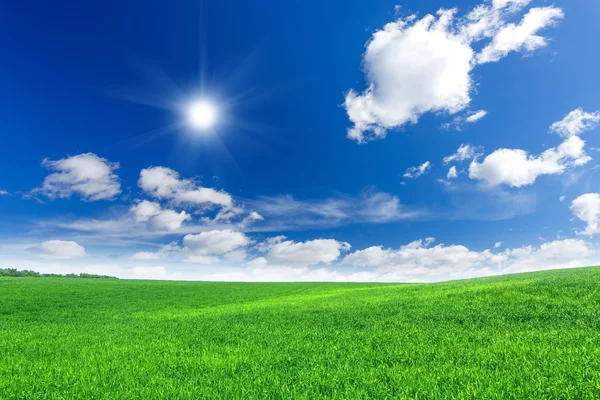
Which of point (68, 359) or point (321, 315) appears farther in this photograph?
point (321, 315)

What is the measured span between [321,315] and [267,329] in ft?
15.0

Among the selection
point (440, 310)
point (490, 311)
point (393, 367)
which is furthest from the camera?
point (440, 310)

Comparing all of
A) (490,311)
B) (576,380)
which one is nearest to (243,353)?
A: (576,380)

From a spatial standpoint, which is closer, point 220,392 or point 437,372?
point 220,392

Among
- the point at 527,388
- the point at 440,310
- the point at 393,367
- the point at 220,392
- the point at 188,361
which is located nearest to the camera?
the point at 527,388

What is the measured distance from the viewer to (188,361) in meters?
10.1

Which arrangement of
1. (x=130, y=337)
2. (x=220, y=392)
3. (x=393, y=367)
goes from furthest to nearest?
(x=130, y=337) → (x=393, y=367) → (x=220, y=392)

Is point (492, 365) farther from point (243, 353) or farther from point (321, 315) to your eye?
point (321, 315)

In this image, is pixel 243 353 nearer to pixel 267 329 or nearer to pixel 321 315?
pixel 267 329

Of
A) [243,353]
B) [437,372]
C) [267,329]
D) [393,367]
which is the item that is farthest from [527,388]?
[267,329]

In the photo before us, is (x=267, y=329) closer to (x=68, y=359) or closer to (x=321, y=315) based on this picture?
(x=321, y=315)

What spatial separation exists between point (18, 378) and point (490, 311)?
62.0ft

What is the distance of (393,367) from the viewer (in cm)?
876

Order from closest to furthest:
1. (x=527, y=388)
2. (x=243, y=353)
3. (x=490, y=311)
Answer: (x=527, y=388), (x=243, y=353), (x=490, y=311)
